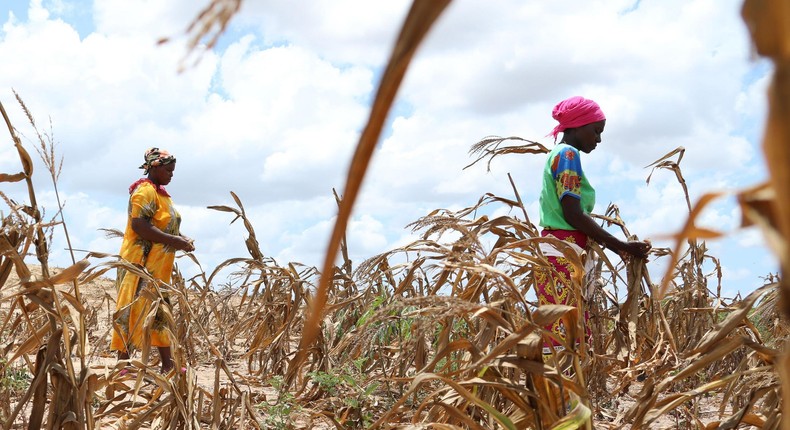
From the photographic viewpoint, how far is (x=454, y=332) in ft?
9.93

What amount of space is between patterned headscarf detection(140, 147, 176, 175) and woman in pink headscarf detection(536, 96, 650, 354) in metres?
2.76

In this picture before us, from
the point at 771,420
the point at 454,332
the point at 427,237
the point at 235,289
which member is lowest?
the point at 771,420

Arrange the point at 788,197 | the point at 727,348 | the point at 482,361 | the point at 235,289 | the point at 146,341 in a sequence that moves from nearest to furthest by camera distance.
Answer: the point at 788,197 → the point at 482,361 → the point at 727,348 → the point at 146,341 → the point at 235,289

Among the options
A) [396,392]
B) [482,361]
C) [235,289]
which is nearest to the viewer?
[482,361]

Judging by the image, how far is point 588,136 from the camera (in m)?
3.64

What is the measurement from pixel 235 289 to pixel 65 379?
219 centimetres

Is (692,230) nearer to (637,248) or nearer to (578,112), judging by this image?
(637,248)

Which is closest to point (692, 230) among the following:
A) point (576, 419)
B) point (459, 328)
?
point (576, 419)

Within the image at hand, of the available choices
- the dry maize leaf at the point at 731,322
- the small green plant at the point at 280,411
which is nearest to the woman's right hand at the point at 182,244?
the small green plant at the point at 280,411

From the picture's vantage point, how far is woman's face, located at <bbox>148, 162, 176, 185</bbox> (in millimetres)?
5195

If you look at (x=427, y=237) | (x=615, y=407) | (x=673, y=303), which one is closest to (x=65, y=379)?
(x=427, y=237)

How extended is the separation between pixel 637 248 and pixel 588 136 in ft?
2.10

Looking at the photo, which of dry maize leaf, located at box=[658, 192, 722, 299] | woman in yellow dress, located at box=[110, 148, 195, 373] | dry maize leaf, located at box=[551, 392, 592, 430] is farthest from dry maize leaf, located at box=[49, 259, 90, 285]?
woman in yellow dress, located at box=[110, 148, 195, 373]

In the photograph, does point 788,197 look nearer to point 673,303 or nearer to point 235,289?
point 235,289
